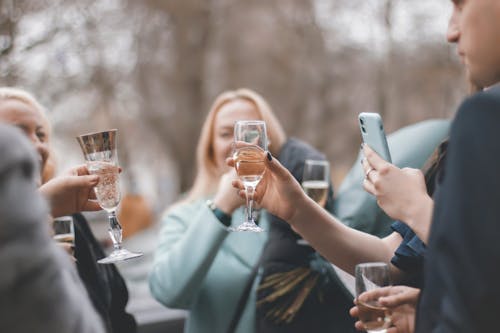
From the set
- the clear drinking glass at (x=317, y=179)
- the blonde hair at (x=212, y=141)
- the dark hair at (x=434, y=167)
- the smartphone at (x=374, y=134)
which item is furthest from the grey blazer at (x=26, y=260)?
the blonde hair at (x=212, y=141)

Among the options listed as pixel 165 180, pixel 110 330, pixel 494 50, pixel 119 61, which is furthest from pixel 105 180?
pixel 165 180

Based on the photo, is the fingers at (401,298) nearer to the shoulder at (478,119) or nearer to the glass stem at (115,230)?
the shoulder at (478,119)

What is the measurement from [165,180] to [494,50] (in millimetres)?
32106

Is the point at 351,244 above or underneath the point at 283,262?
above

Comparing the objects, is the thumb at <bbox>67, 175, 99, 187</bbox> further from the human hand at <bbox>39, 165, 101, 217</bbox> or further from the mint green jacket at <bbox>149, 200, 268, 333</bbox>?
the mint green jacket at <bbox>149, 200, 268, 333</bbox>

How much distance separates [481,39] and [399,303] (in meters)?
0.72

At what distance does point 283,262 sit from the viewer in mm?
2717

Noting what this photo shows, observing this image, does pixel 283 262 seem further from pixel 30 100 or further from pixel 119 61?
pixel 119 61

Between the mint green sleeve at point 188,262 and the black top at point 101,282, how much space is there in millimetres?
230

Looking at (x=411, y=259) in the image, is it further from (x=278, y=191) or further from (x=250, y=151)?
(x=250, y=151)

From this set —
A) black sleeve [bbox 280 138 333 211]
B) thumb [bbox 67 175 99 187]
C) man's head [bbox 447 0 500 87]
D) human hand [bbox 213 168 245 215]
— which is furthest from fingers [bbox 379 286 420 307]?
black sleeve [bbox 280 138 333 211]

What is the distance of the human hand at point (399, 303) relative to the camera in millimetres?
1587

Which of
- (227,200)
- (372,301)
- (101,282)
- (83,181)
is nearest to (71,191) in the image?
(83,181)

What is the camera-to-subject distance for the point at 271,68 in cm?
1439
